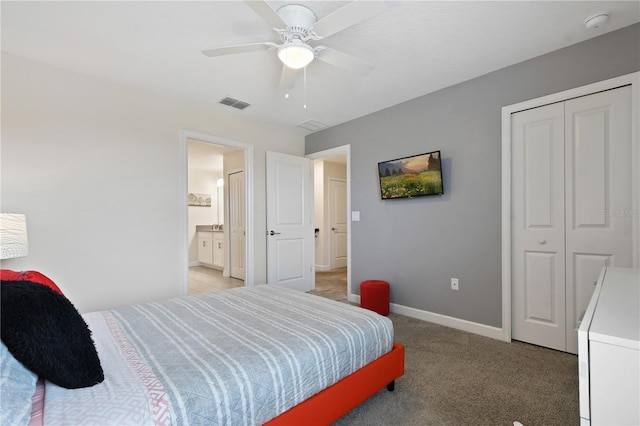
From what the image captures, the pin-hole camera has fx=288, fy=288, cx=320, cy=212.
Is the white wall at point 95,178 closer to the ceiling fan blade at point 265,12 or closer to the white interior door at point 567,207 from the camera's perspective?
the ceiling fan blade at point 265,12

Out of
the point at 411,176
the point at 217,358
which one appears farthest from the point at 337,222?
the point at 217,358

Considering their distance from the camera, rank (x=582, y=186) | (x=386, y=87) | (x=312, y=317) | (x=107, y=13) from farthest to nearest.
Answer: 1. (x=386, y=87)
2. (x=582, y=186)
3. (x=107, y=13)
4. (x=312, y=317)

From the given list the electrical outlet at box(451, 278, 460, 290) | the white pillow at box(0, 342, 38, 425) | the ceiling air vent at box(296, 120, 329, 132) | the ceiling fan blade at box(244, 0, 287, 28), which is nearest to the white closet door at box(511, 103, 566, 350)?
the electrical outlet at box(451, 278, 460, 290)

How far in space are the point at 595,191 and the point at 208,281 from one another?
212 inches

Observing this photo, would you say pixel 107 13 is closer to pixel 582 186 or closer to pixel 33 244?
pixel 33 244

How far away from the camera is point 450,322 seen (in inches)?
120

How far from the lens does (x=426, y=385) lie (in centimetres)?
195

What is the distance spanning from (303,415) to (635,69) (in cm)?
316

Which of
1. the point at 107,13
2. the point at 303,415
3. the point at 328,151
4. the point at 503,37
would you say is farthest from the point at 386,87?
the point at 303,415

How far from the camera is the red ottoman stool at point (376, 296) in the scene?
11.0 ft

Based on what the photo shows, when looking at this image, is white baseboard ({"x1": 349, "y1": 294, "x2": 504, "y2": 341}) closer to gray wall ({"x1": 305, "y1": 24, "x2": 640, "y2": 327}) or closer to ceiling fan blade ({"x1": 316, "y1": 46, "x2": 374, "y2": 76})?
gray wall ({"x1": 305, "y1": 24, "x2": 640, "y2": 327})

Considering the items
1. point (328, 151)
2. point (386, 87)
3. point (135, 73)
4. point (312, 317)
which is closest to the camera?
point (312, 317)

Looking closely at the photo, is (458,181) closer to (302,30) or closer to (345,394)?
(302,30)

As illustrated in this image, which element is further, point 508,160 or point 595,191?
point 508,160
